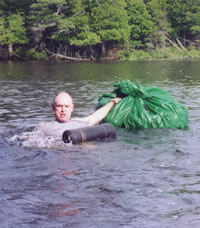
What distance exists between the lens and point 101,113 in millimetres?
8109

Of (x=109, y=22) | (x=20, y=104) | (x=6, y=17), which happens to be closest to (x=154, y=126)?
(x=20, y=104)

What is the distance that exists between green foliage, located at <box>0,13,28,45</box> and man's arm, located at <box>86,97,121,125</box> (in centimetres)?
3894

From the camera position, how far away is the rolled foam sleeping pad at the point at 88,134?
6773 millimetres

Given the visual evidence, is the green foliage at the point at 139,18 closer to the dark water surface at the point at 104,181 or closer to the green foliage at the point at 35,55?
the green foliage at the point at 35,55

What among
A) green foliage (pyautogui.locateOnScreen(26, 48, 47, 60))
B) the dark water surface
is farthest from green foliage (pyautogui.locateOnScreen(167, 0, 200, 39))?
the dark water surface

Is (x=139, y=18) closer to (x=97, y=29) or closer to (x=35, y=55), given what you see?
(x=97, y=29)

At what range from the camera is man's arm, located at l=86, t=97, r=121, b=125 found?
7735 millimetres

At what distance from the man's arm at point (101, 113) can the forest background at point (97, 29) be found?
34.2m

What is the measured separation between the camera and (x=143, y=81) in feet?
61.5

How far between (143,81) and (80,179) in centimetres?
1391

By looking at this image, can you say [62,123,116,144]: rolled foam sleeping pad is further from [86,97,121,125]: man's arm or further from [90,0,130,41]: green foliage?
[90,0,130,41]: green foliage

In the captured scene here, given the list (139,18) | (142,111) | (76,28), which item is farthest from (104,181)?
(139,18)

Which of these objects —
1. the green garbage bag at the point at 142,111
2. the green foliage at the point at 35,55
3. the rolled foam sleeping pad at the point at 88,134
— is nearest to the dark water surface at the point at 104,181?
the rolled foam sleeping pad at the point at 88,134

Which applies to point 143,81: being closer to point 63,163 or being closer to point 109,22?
point 63,163
